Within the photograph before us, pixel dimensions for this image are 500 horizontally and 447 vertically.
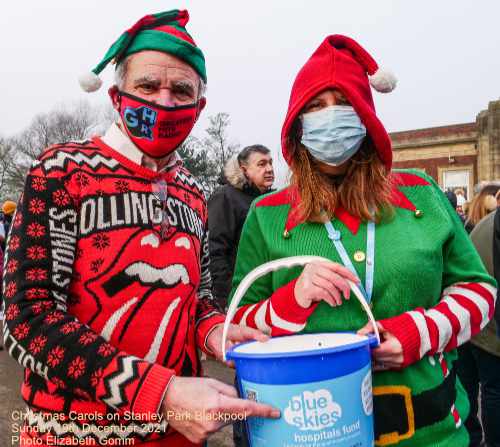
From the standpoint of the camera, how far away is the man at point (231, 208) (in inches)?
147

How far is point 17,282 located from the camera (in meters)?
1.17

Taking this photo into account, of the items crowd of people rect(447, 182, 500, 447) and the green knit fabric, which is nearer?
the green knit fabric

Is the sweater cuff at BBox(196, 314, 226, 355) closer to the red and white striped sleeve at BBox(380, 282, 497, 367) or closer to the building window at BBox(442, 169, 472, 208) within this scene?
the red and white striped sleeve at BBox(380, 282, 497, 367)

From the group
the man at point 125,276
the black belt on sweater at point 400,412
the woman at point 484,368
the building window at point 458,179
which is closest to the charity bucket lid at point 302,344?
the man at point 125,276

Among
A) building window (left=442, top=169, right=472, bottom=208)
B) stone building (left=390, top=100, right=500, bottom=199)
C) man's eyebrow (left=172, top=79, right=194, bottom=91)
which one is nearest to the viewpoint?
man's eyebrow (left=172, top=79, right=194, bottom=91)

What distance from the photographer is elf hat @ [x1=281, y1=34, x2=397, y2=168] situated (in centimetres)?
160

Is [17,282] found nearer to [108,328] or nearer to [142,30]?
[108,328]

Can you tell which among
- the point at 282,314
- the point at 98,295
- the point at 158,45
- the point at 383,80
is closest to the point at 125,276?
the point at 98,295

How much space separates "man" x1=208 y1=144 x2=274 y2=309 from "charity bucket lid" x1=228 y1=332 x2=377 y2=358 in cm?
231

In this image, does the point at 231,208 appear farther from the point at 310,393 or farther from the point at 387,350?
the point at 310,393

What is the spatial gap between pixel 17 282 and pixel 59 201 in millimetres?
237

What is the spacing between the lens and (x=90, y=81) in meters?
1.65

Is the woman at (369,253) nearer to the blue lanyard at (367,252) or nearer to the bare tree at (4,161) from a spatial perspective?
the blue lanyard at (367,252)

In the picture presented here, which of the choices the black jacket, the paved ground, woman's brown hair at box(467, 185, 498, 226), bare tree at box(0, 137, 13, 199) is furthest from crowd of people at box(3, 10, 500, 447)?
bare tree at box(0, 137, 13, 199)
